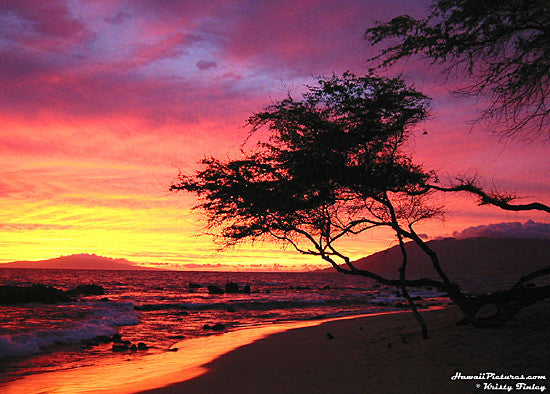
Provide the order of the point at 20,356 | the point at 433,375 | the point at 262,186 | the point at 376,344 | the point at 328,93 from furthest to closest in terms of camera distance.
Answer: the point at 20,356 < the point at 376,344 < the point at 262,186 < the point at 328,93 < the point at 433,375

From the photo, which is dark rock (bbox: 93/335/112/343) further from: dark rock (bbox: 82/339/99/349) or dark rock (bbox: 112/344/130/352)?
dark rock (bbox: 112/344/130/352)

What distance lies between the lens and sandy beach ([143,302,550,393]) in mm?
7375

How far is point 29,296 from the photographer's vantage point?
1510 inches

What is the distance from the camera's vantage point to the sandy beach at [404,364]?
7375 mm

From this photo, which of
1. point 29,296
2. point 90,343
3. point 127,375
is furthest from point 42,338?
point 29,296

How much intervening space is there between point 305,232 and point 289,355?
4.08 m

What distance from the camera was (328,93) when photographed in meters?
9.96

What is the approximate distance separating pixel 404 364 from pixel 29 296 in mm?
40538

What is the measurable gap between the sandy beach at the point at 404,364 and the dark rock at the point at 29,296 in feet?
110

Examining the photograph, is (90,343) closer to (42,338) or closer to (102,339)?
(102,339)

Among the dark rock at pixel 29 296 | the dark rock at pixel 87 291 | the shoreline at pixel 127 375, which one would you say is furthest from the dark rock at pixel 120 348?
the dark rock at pixel 87 291

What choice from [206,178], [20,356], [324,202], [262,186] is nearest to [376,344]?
[324,202]

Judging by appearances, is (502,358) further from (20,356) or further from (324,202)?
(20,356)

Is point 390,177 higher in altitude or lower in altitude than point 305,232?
higher
